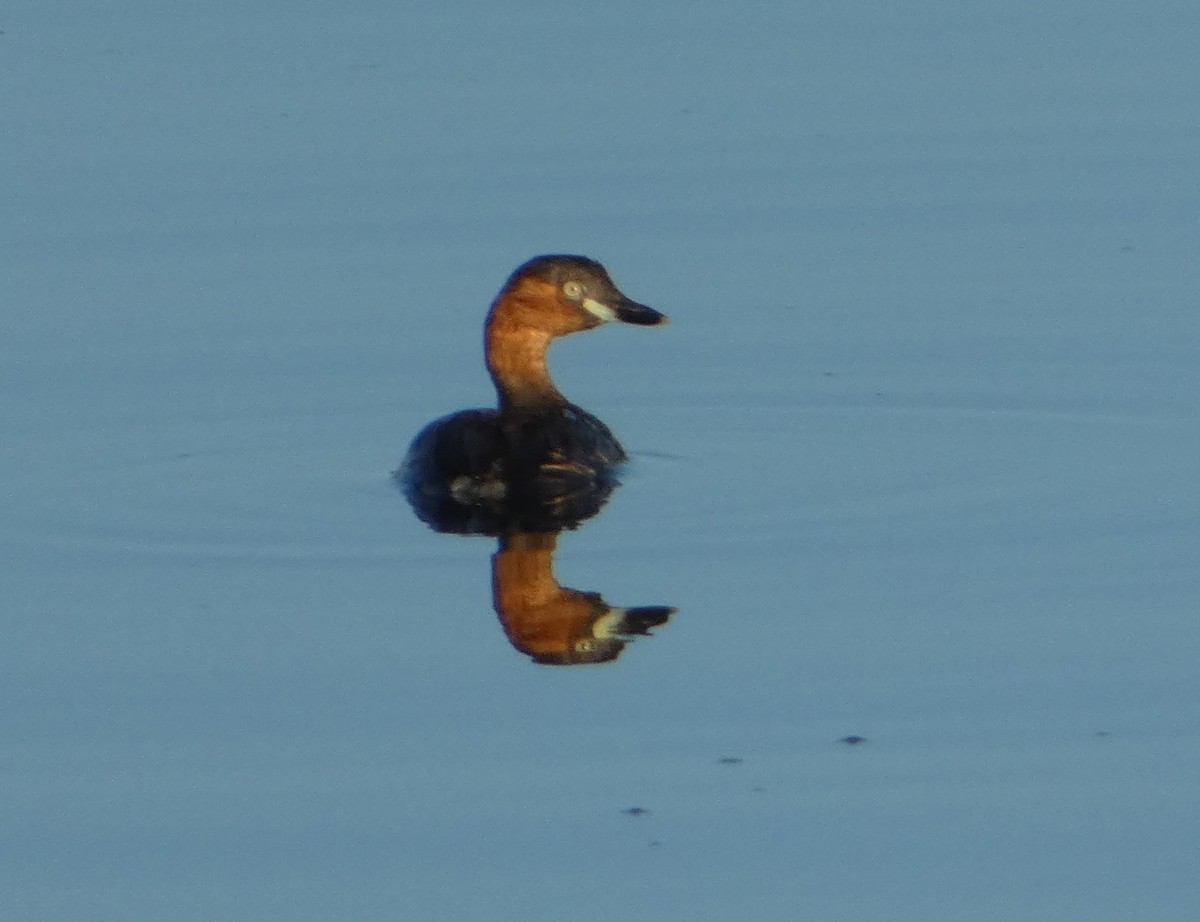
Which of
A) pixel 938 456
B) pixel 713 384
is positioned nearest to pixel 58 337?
pixel 713 384

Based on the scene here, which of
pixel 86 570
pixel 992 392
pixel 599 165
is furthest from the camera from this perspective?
pixel 599 165

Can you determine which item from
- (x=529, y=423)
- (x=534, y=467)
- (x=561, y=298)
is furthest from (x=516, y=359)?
(x=534, y=467)

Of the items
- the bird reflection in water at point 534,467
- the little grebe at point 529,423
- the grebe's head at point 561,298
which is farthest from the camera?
the grebe's head at point 561,298

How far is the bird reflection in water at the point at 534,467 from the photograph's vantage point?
30.0 feet

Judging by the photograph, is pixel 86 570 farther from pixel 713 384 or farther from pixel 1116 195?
pixel 1116 195

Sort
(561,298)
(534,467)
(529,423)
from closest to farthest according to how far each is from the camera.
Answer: (534,467) → (529,423) → (561,298)

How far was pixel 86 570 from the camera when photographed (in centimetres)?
977

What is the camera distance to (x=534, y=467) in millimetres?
10648

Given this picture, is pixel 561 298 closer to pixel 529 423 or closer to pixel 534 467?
pixel 529 423

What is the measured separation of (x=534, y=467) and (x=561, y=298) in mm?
1115

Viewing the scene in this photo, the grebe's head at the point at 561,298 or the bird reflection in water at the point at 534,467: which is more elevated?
the grebe's head at the point at 561,298

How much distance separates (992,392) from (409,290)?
8.70ft

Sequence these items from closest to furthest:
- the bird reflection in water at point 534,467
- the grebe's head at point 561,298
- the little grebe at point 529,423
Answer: the bird reflection in water at point 534,467 → the little grebe at point 529,423 → the grebe's head at point 561,298

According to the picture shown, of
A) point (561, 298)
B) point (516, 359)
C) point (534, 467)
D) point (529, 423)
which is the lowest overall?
point (534, 467)
